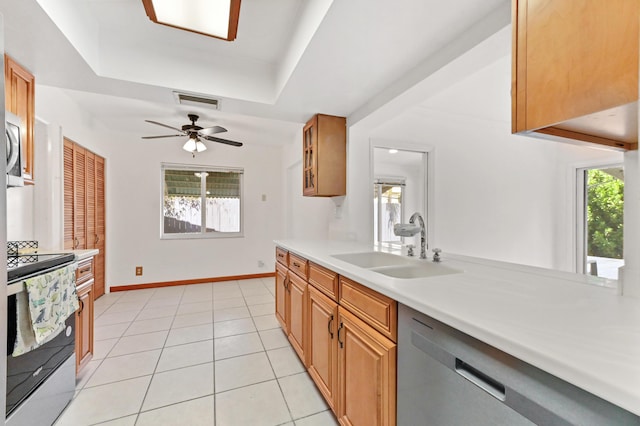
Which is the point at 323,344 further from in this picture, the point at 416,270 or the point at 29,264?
the point at 29,264

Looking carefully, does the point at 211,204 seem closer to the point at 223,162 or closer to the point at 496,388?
the point at 223,162

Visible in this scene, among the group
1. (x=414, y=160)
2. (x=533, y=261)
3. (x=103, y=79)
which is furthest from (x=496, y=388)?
(x=414, y=160)

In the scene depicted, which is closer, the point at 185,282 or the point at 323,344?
the point at 323,344

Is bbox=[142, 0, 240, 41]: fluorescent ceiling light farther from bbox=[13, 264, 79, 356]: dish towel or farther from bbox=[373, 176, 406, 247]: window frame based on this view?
bbox=[373, 176, 406, 247]: window frame

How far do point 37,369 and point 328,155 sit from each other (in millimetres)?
2332

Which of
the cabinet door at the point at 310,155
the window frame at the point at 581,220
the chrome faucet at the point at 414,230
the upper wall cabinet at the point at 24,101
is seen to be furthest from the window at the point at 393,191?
the upper wall cabinet at the point at 24,101

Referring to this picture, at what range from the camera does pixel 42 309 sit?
129 cm

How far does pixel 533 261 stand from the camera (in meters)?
3.32

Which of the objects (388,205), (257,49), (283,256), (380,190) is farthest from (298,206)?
(257,49)

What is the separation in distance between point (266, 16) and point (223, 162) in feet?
9.94

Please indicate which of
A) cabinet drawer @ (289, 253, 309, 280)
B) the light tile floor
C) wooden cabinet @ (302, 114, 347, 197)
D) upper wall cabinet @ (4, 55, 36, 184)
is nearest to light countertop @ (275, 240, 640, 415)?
cabinet drawer @ (289, 253, 309, 280)

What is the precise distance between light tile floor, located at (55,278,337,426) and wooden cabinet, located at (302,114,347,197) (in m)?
1.47

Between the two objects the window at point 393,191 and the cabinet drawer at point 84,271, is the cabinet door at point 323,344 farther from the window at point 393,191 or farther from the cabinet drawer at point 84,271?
the window at point 393,191

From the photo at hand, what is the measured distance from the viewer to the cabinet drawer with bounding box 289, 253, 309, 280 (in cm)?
191
